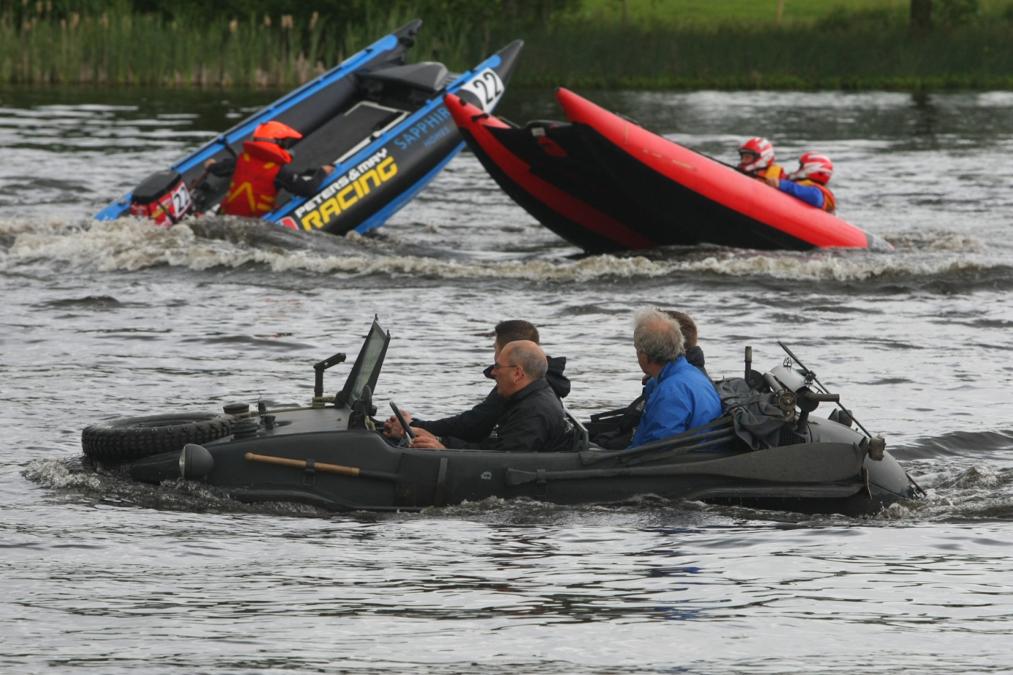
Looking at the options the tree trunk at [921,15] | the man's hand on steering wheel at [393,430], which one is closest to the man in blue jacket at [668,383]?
the man's hand on steering wheel at [393,430]

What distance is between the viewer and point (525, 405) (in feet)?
30.6

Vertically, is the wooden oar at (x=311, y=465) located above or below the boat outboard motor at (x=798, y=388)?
below

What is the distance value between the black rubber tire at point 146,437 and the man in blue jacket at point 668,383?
7.06ft

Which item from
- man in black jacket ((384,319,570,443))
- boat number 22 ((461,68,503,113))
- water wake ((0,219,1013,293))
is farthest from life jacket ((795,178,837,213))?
man in black jacket ((384,319,570,443))

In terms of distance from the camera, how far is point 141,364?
13.9 meters

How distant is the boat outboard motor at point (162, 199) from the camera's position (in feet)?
60.7

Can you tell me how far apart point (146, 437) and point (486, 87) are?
11.7m

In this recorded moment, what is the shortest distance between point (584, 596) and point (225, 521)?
7.06ft

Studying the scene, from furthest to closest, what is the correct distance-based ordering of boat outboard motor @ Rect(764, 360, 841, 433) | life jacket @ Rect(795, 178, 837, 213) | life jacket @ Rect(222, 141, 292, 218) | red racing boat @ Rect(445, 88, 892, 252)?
life jacket @ Rect(795, 178, 837, 213) → life jacket @ Rect(222, 141, 292, 218) → red racing boat @ Rect(445, 88, 892, 252) → boat outboard motor @ Rect(764, 360, 841, 433)

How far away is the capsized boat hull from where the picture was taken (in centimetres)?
1903

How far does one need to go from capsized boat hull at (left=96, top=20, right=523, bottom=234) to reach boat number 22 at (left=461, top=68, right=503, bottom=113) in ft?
0.04

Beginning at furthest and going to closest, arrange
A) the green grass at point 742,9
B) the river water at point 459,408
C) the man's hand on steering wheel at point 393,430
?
the green grass at point 742,9, the man's hand on steering wheel at point 393,430, the river water at point 459,408

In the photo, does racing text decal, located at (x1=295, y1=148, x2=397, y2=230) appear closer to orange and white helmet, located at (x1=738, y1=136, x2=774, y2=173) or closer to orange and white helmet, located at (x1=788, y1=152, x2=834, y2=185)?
orange and white helmet, located at (x1=738, y1=136, x2=774, y2=173)

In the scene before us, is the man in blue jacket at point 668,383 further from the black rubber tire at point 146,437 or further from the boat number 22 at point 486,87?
the boat number 22 at point 486,87
